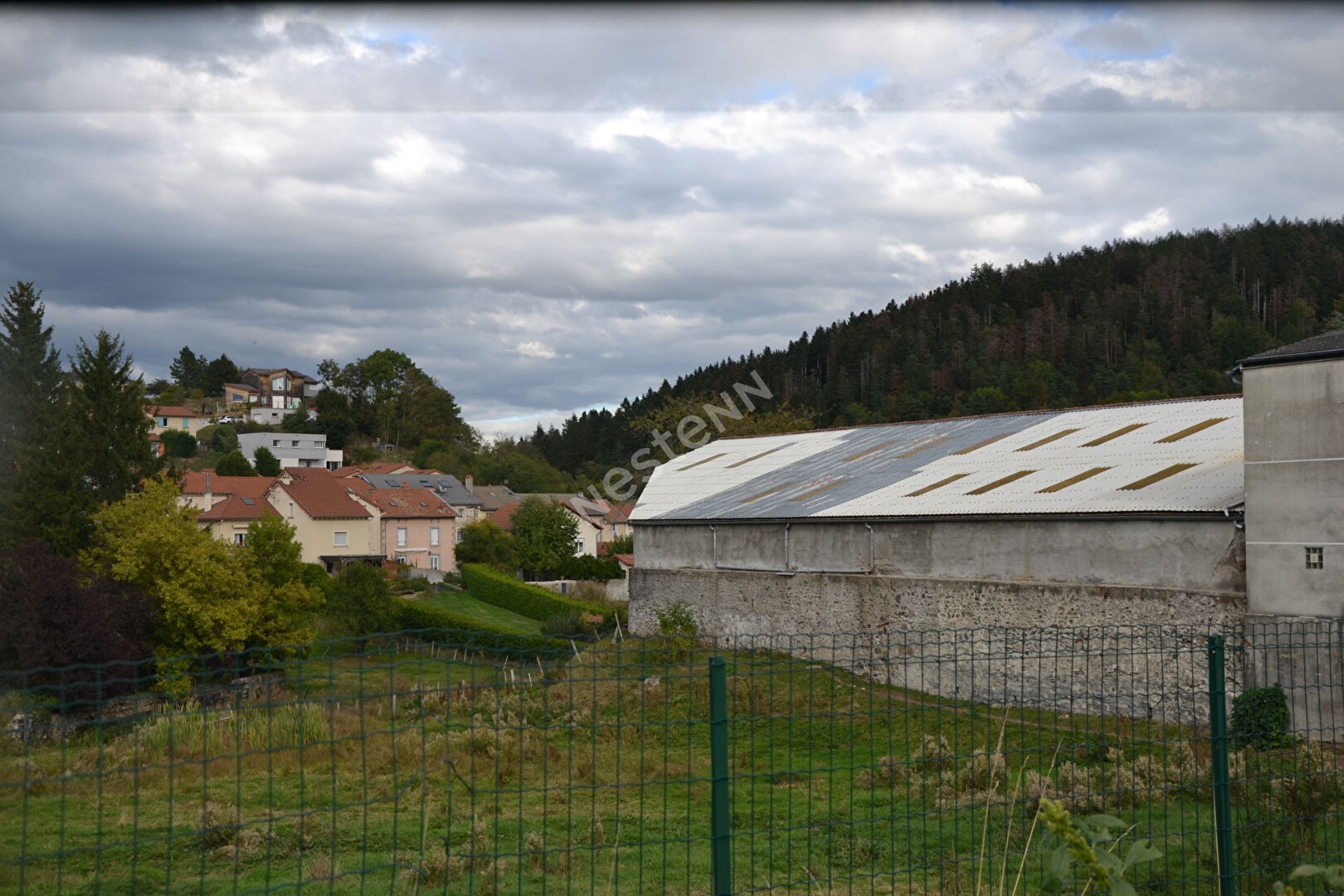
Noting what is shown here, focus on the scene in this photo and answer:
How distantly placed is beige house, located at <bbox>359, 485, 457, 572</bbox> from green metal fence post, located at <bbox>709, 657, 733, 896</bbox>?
160 ft

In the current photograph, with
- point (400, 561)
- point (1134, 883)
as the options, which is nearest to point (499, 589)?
point (400, 561)

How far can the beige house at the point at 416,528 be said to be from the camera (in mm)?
53875

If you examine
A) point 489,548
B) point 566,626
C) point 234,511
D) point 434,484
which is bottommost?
point 566,626

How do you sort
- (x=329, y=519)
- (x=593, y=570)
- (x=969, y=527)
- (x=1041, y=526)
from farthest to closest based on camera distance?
(x=329, y=519) < (x=593, y=570) < (x=969, y=527) < (x=1041, y=526)

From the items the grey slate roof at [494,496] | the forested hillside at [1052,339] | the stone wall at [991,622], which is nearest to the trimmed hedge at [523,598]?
the stone wall at [991,622]

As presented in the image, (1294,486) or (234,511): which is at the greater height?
(1294,486)

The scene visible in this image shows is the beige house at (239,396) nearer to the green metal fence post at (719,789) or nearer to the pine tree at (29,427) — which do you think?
the pine tree at (29,427)

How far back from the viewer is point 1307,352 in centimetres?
1374

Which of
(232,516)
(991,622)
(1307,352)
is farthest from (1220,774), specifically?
(232,516)

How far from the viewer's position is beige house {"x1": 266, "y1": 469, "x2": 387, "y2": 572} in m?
50.6

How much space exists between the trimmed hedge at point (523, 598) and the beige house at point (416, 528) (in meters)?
6.64

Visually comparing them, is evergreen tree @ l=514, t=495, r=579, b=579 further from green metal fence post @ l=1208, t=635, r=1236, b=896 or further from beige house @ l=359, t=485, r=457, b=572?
green metal fence post @ l=1208, t=635, r=1236, b=896

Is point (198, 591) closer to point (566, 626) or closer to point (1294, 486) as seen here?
point (566, 626)

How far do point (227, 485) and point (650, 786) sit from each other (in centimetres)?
5352
